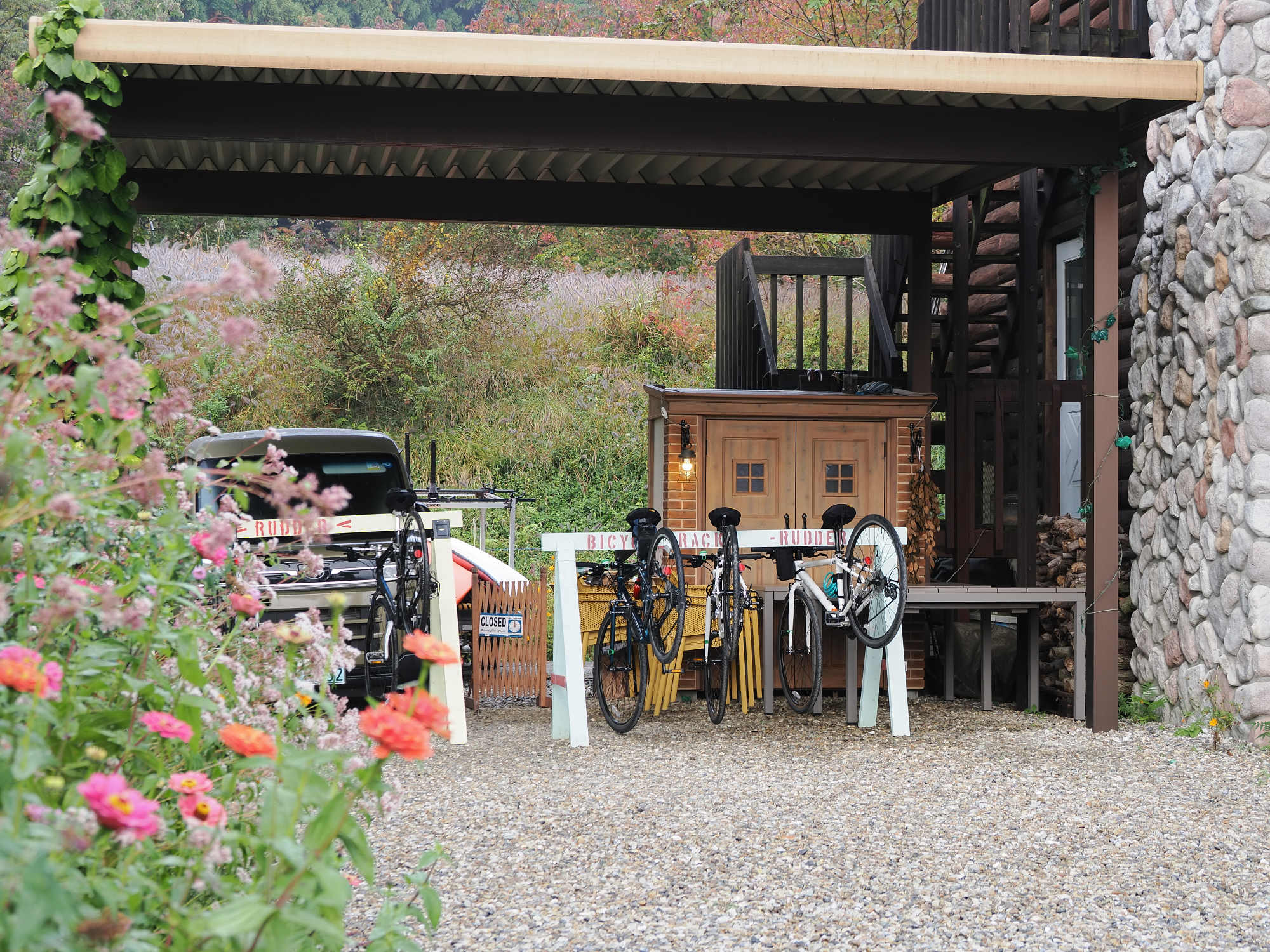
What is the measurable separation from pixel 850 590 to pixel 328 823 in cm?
597

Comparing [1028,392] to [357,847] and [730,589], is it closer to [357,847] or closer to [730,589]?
[730,589]

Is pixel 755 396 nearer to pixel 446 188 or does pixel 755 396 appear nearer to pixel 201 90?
pixel 446 188

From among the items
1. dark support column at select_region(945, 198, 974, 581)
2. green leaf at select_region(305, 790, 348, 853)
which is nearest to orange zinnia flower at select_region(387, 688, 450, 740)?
green leaf at select_region(305, 790, 348, 853)

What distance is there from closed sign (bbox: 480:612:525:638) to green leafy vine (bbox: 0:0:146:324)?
341 cm

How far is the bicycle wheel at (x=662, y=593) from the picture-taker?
7461 millimetres

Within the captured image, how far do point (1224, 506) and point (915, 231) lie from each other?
376 cm

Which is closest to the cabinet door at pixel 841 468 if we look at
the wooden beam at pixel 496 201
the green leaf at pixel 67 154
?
the wooden beam at pixel 496 201

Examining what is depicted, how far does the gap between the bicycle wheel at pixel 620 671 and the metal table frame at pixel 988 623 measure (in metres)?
0.95

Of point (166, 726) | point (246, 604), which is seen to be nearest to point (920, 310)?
point (246, 604)

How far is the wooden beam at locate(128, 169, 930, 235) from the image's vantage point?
9.56m

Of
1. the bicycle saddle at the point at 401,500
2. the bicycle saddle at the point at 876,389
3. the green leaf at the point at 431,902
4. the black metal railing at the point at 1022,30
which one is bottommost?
the green leaf at the point at 431,902

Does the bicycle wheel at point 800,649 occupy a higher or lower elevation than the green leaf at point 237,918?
lower

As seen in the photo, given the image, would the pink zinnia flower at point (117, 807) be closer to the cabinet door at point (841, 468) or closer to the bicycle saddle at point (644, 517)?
the bicycle saddle at point (644, 517)

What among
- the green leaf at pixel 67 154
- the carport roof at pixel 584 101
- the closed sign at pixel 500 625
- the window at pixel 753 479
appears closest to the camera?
the green leaf at pixel 67 154
